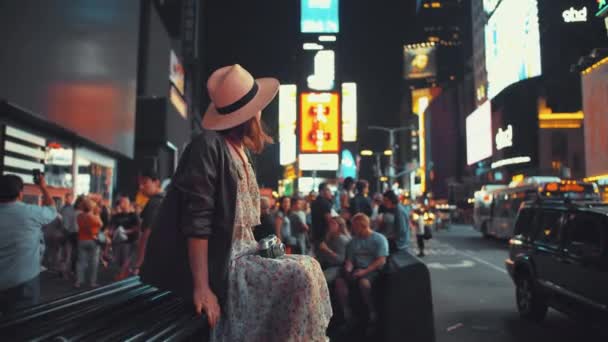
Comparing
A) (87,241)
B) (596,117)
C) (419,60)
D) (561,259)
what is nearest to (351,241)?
(561,259)

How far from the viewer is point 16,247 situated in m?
4.18

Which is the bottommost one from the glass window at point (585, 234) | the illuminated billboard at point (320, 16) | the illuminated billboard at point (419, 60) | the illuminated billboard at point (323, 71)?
the glass window at point (585, 234)

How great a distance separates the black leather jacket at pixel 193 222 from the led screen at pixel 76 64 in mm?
10680

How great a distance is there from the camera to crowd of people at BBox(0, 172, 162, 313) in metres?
4.16

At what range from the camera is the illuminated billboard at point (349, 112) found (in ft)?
205

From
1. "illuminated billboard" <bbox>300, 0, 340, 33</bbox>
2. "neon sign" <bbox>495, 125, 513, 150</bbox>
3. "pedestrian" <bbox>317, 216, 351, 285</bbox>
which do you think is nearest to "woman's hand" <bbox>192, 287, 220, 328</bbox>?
"pedestrian" <bbox>317, 216, 351, 285</bbox>

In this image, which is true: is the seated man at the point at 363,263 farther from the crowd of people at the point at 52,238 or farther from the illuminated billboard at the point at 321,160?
the illuminated billboard at the point at 321,160

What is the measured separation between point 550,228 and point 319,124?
29.7m

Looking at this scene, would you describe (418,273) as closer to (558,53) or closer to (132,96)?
(132,96)

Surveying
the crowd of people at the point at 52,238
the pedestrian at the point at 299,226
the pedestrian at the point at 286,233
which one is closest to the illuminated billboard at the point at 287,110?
the pedestrian at the point at 299,226

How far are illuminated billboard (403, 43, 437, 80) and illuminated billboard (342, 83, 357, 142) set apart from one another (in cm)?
7676

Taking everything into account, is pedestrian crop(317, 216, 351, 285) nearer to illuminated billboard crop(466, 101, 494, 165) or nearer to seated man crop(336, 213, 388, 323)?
seated man crop(336, 213, 388, 323)

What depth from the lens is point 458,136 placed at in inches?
4272

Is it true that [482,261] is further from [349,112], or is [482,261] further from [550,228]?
[349,112]
